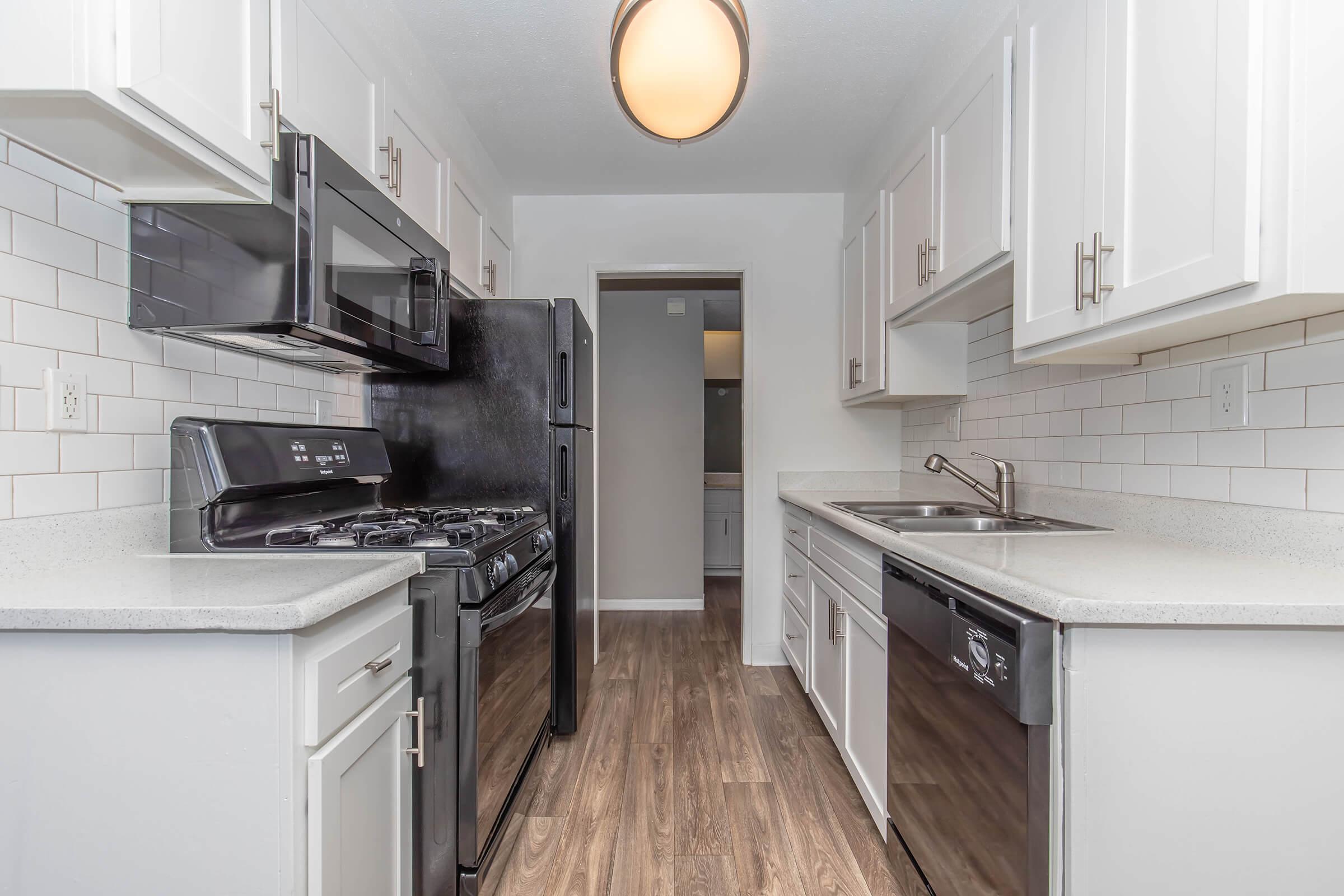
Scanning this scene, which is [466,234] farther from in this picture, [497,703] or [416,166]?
[497,703]

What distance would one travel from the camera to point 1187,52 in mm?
1039

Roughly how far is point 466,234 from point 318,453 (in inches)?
45.3

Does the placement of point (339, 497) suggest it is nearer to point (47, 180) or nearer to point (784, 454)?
point (47, 180)

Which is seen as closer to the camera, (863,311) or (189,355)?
(189,355)

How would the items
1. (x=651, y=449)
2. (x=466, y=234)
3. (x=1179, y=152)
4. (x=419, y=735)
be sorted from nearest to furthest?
(x=1179, y=152), (x=419, y=735), (x=466, y=234), (x=651, y=449)

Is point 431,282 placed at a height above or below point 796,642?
above

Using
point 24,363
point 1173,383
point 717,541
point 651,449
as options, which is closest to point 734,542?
point 717,541

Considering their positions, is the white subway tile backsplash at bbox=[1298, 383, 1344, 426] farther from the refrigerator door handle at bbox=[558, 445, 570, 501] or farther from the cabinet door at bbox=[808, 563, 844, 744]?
the refrigerator door handle at bbox=[558, 445, 570, 501]

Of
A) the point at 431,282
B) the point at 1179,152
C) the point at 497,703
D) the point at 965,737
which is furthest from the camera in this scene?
the point at 431,282

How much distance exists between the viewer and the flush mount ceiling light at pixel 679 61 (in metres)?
1.23

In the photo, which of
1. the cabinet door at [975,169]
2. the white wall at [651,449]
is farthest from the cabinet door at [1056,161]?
the white wall at [651,449]

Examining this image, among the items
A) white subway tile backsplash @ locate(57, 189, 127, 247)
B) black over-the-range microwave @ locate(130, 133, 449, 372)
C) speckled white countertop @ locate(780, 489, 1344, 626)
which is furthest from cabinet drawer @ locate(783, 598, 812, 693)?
white subway tile backsplash @ locate(57, 189, 127, 247)

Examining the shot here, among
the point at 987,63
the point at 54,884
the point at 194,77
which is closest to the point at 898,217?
the point at 987,63

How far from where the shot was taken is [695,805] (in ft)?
6.29
